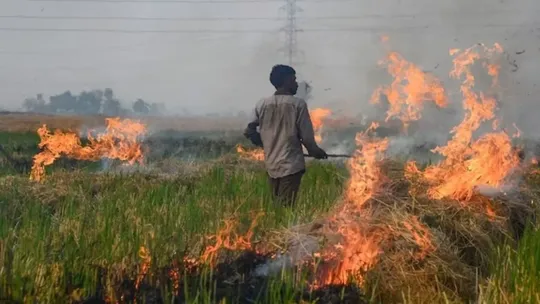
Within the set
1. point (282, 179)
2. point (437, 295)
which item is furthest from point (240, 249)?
point (282, 179)

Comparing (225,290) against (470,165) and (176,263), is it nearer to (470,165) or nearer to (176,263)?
(176,263)

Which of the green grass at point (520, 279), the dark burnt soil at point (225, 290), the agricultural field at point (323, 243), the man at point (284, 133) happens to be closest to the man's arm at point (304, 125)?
the man at point (284, 133)

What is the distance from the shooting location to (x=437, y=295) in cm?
416

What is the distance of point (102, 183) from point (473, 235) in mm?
5941

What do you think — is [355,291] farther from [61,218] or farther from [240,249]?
[61,218]

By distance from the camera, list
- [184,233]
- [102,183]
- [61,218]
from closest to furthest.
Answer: [184,233] < [61,218] < [102,183]

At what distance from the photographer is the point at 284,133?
7094 mm

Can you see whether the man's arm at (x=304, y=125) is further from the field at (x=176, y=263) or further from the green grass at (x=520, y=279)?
the green grass at (x=520, y=279)

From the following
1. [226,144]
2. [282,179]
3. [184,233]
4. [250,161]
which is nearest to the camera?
[184,233]

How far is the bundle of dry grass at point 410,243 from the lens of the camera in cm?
428

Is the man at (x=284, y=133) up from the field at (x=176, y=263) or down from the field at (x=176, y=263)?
up

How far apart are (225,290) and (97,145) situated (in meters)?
13.0

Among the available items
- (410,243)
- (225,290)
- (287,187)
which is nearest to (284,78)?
(287,187)

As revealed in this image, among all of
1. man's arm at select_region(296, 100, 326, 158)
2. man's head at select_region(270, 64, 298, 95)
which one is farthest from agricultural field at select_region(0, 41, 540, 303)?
man's head at select_region(270, 64, 298, 95)
